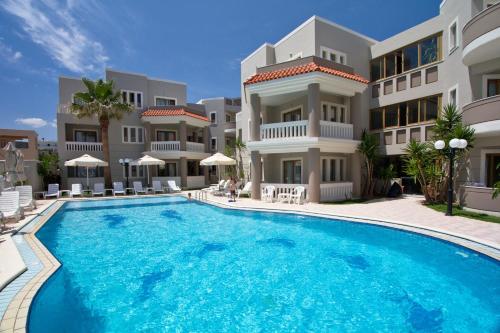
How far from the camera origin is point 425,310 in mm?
4883

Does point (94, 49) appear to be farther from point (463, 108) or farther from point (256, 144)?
point (463, 108)

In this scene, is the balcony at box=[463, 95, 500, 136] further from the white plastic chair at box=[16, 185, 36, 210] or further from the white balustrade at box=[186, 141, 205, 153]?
the white plastic chair at box=[16, 185, 36, 210]

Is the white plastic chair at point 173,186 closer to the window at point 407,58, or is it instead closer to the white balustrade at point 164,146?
the white balustrade at point 164,146

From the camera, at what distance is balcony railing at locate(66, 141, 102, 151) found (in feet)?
77.8

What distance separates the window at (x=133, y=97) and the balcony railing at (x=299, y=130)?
1731 centimetres

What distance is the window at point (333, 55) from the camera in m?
18.0

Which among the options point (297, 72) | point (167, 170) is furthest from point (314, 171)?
point (167, 170)

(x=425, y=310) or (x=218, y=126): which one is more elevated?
(x=218, y=126)

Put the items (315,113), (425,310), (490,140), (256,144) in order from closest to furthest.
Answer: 1. (425,310)
2. (490,140)
3. (315,113)
4. (256,144)

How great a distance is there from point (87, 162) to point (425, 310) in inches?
923

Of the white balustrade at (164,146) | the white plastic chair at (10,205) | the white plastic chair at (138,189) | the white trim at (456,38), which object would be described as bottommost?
the white plastic chair at (138,189)

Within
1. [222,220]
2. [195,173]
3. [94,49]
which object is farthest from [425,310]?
[195,173]

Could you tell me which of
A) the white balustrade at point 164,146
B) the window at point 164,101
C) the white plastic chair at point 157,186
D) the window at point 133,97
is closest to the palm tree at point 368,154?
the white balustrade at point 164,146

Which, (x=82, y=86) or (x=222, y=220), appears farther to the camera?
(x=82, y=86)
